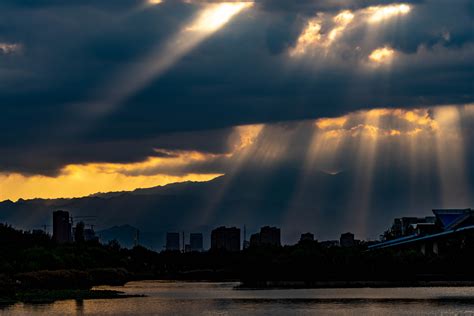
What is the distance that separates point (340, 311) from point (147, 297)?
28223 millimetres

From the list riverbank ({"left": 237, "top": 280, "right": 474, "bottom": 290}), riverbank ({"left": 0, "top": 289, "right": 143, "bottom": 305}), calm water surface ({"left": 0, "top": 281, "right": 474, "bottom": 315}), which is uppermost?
riverbank ({"left": 237, "top": 280, "right": 474, "bottom": 290})

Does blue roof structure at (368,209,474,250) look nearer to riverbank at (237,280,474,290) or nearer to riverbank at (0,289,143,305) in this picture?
riverbank at (237,280,474,290)

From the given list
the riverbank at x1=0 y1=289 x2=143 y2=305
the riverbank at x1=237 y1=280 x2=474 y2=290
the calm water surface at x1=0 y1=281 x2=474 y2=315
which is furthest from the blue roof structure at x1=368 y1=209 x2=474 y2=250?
the riverbank at x1=0 y1=289 x2=143 y2=305

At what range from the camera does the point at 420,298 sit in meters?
93.8

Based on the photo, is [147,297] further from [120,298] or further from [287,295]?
[287,295]

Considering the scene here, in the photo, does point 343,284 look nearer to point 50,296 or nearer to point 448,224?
point 448,224

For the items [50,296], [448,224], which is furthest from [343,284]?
[50,296]

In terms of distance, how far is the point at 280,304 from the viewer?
3497 inches

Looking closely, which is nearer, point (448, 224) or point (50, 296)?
point (50, 296)

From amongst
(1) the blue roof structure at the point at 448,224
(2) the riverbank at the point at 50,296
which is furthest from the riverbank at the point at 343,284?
(2) the riverbank at the point at 50,296

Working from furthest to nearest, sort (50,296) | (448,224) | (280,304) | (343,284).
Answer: (448,224)
(343,284)
(50,296)
(280,304)

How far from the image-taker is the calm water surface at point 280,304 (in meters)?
80.2

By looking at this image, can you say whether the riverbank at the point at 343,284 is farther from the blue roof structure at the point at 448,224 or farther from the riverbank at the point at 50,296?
the riverbank at the point at 50,296

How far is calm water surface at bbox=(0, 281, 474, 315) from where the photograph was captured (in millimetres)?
80250
